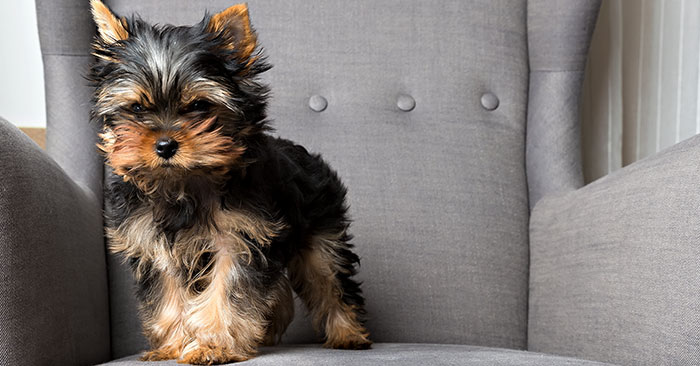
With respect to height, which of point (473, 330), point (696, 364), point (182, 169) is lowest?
point (473, 330)

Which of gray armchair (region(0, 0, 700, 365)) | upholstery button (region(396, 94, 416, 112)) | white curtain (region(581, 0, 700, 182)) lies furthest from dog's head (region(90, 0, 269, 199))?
white curtain (region(581, 0, 700, 182))

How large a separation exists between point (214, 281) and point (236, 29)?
21.3 inches

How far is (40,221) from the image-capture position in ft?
5.18

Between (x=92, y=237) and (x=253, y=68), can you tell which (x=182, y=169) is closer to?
(x=253, y=68)

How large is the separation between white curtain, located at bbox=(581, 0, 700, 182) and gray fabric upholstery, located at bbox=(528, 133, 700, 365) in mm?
692

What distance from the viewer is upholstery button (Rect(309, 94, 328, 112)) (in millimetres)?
2465

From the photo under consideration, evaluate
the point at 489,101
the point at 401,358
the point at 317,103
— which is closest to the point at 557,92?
the point at 489,101

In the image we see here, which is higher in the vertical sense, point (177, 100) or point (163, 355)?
point (177, 100)

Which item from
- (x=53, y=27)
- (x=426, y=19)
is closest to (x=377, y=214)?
(x=426, y=19)

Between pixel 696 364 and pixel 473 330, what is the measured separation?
2.84 ft

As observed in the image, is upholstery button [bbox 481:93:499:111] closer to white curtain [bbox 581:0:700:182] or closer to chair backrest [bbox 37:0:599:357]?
chair backrest [bbox 37:0:599:357]

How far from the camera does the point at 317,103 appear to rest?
8.08 feet

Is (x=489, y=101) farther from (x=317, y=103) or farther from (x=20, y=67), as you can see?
(x=20, y=67)

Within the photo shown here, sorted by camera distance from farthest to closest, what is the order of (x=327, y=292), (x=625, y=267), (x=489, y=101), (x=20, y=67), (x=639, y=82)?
1. (x=20, y=67)
2. (x=639, y=82)
3. (x=489, y=101)
4. (x=327, y=292)
5. (x=625, y=267)
